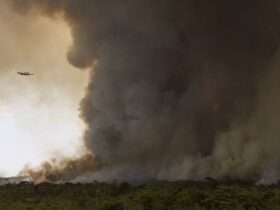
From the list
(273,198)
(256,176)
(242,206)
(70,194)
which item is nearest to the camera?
(242,206)

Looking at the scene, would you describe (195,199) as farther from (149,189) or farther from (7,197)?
(7,197)

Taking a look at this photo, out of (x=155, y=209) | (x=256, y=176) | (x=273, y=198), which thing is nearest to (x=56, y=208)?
(x=155, y=209)

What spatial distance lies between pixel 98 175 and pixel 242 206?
22.3m

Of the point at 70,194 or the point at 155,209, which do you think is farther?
the point at 70,194

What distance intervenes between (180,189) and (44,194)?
12750 millimetres

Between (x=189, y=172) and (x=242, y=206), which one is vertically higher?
(x=189, y=172)

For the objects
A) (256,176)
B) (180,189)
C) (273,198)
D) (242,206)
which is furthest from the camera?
(256,176)

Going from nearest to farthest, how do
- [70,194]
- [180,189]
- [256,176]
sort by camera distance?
[180,189]
[70,194]
[256,176]

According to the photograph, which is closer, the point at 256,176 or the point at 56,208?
the point at 56,208

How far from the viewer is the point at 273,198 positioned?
4653 cm

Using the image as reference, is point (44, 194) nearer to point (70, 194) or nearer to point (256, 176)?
point (70, 194)

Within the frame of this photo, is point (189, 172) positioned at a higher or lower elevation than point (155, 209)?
higher

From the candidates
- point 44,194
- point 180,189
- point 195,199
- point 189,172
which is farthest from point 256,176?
point 44,194

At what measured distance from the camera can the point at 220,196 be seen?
154ft
